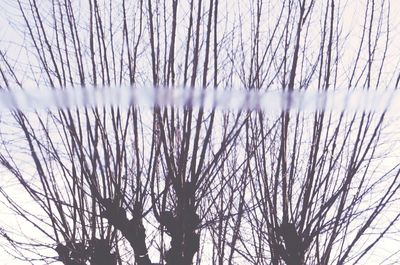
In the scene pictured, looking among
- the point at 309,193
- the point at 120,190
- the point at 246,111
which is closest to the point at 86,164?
the point at 120,190

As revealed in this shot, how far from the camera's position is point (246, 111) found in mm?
3361

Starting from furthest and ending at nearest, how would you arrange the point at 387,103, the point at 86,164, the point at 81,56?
the point at 387,103 < the point at 81,56 < the point at 86,164

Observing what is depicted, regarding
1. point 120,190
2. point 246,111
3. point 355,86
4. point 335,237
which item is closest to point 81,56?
point 120,190

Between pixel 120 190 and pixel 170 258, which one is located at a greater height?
pixel 120 190

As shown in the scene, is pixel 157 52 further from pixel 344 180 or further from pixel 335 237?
pixel 335 237

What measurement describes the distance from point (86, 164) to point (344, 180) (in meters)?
2.02

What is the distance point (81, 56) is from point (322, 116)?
1.80 m

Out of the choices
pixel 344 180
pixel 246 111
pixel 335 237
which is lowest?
pixel 335 237

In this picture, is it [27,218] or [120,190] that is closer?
[120,190]

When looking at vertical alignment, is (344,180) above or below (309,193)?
above

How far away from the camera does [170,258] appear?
Answer: 3.10m

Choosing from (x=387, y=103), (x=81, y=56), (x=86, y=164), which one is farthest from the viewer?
(x=387, y=103)

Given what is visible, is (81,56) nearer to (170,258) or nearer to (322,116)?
(170,258)

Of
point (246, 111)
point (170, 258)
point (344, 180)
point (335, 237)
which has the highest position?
point (246, 111)
